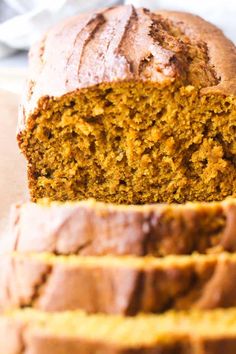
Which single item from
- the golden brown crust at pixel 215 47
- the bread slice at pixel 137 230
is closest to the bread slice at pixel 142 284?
the bread slice at pixel 137 230

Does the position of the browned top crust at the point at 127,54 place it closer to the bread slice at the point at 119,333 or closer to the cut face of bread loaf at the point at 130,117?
the cut face of bread loaf at the point at 130,117

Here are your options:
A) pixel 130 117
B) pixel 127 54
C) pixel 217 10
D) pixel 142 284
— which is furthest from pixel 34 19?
pixel 142 284

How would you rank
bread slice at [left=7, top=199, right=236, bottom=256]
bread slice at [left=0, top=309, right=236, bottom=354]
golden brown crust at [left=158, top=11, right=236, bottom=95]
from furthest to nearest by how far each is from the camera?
golden brown crust at [left=158, top=11, right=236, bottom=95], bread slice at [left=7, top=199, right=236, bottom=256], bread slice at [left=0, top=309, right=236, bottom=354]

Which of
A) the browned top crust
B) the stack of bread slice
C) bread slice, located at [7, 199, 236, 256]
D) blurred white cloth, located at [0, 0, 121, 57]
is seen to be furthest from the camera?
blurred white cloth, located at [0, 0, 121, 57]

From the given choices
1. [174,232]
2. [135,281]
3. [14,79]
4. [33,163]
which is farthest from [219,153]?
[14,79]

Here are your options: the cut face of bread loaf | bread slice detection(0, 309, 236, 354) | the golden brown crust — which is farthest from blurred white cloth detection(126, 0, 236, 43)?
bread slice detection(0, 309, 236, 354)

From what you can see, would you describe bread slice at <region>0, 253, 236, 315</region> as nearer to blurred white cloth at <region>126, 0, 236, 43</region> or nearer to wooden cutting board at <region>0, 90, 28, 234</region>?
wooden cutting board at <region>0, 90, 28, 234</region>

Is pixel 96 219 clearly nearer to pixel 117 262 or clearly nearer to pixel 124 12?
pixel 117 262
